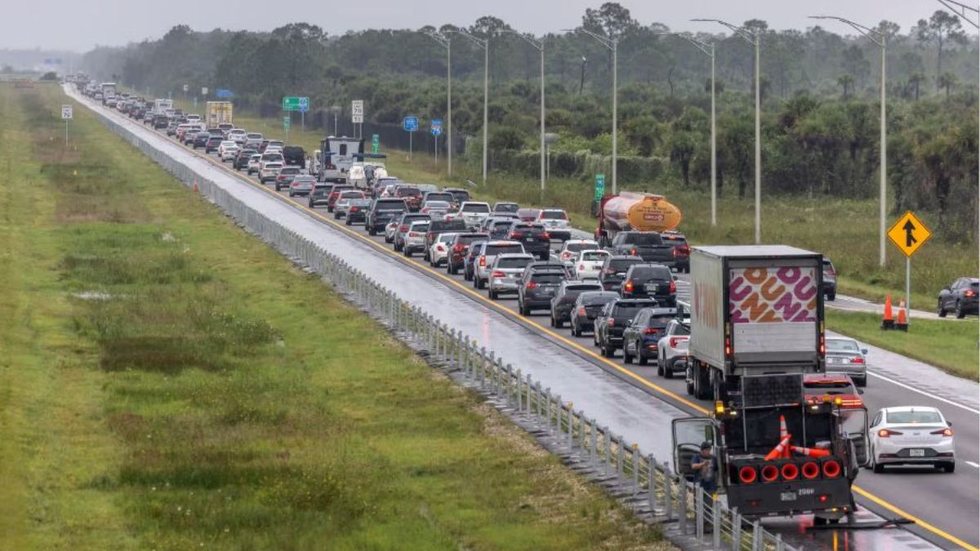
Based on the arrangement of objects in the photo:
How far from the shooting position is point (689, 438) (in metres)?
28.2

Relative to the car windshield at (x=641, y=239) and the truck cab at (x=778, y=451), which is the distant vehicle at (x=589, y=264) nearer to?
the car windshield at (x=641, y=239)

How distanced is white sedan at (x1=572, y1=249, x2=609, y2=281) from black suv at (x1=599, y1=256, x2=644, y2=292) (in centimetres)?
81

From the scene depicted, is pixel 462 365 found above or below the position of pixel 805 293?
below

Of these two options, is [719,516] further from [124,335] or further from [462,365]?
[124,335]

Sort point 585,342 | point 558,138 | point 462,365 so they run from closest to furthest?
point 462,365
point 585,342
point 558,138

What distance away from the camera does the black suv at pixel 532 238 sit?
3194 inches

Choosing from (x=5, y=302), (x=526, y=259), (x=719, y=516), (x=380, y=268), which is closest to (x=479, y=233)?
(x=380, y=268)

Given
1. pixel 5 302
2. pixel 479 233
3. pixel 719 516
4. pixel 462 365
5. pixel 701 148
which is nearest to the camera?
pixel 719 516

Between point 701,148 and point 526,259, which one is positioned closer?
point 526,259

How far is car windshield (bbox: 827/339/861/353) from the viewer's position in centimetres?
4741

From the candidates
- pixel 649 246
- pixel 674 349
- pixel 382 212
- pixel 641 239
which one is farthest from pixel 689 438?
pixel 382 212

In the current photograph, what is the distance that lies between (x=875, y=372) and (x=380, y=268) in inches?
1245

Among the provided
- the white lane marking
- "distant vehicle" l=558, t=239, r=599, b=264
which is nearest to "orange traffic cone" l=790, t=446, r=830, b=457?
the white lane marking

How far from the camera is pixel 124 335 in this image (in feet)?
190
